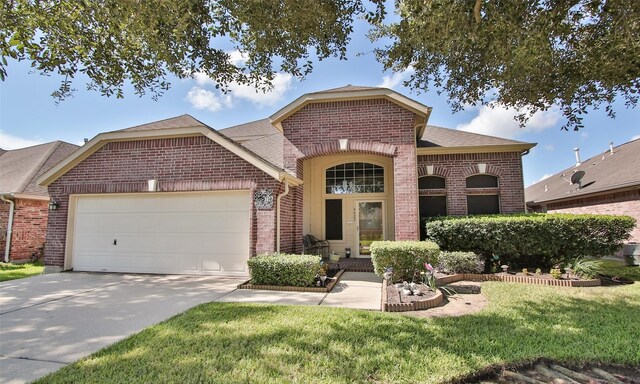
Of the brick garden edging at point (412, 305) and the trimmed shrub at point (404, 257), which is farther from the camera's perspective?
the trimmed shrub at point (404, 257)

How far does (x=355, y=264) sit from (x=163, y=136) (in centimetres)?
687

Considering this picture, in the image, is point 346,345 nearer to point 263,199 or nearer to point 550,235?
point 263,199

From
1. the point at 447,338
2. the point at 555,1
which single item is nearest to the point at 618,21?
the point at 555,1

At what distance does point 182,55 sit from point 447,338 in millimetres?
6095

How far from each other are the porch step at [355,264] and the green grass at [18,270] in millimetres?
9081

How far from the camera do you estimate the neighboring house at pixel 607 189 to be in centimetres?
1263

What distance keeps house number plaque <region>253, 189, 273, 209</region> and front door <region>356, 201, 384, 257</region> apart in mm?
4167

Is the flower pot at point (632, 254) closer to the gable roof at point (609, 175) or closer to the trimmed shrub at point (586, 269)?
the gable roof at point (609, 175)

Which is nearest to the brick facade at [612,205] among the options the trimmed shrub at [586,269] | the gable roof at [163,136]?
the trimmed shrub at [586,269]

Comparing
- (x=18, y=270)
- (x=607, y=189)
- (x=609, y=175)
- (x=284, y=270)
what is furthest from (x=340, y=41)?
(x=609, y=175)

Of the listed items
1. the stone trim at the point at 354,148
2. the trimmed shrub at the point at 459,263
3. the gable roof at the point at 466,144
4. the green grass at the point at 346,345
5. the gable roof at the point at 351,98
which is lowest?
the green grass at the point at 346,345

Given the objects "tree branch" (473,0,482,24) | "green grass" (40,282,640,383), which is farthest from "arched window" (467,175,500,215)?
"tree branch" (473,0,482,24)

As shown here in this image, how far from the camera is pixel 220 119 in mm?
15664

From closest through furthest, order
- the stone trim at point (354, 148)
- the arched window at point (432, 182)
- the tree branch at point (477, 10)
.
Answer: the tree branch at point (477, 10)
the stone trim at point (354, 148)
the arched window at point (432, 182)
